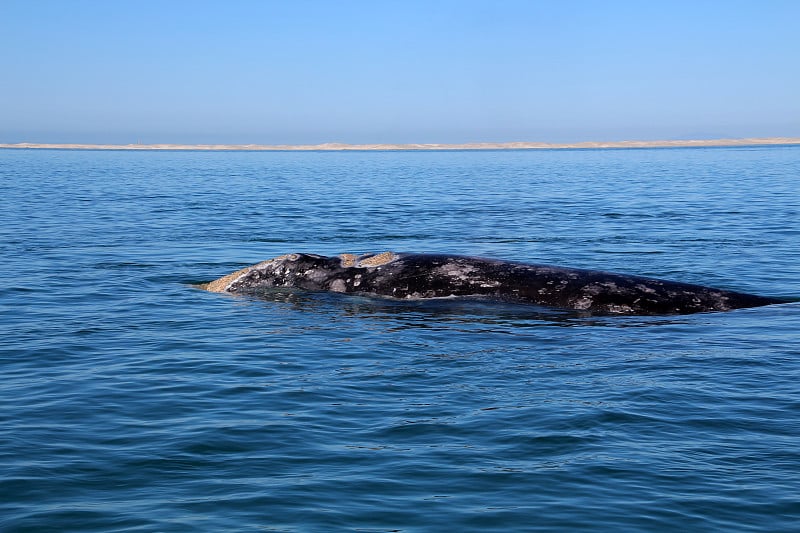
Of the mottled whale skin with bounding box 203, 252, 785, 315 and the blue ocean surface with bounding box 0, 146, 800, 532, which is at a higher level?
the mottled whale skin with bounding box 203, 252, 785, 315

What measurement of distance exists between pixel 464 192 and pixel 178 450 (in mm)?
41405

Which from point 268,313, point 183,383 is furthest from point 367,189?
point 183,383

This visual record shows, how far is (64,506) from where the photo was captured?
6.51 metres

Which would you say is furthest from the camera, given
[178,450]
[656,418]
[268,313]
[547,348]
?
[268,313]

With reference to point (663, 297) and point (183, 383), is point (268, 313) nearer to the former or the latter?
point (183, 383)

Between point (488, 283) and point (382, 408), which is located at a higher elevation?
point (488, 283)

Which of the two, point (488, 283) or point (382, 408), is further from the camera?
point (488, 283)

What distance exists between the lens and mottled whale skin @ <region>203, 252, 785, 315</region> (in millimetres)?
14156

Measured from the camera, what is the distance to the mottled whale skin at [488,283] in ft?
46.4

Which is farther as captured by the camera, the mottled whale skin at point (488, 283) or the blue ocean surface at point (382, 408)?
the mottled whale skin at point (488, 283)

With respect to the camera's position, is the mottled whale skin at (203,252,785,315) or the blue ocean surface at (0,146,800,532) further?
the mottled whale skin at (203,252,785,315)

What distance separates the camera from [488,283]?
14.7 meters

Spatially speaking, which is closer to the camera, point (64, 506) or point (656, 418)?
point (64, 506)

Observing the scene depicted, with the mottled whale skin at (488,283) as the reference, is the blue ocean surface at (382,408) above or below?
below
